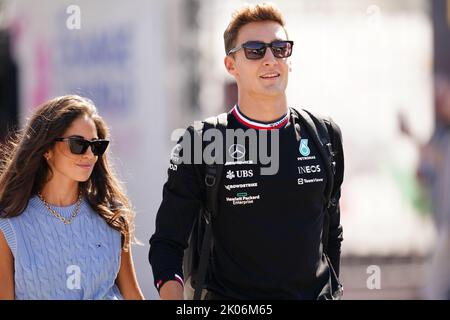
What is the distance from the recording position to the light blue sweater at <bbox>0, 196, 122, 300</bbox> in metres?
3.96

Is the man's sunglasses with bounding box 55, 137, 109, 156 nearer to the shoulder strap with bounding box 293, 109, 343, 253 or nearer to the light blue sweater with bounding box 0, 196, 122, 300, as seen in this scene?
the light blue sweater with bounding box 0, 196, 122, 300

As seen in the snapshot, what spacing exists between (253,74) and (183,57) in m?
4.54

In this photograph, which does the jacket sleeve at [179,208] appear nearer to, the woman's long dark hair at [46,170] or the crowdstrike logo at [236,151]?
the crowdstrike logo at [236,151]

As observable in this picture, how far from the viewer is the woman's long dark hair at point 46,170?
409 centimetres

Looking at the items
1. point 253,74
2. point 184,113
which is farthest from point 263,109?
point 184,113

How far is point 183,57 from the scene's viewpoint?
846 centimetres

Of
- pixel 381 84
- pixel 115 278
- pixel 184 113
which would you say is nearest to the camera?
pixel 115 278

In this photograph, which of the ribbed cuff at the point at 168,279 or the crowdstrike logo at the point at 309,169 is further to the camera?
the crowdstrike logo at the point at 309,169

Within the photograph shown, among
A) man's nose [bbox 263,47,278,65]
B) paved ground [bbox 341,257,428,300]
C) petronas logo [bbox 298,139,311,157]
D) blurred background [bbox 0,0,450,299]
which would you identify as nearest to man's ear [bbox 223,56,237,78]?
man's nose [bbox 263,47,278,65]

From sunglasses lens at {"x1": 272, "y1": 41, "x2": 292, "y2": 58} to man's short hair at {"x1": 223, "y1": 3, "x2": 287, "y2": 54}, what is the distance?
111mm

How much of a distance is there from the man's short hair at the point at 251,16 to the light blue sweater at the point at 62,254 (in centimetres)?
92

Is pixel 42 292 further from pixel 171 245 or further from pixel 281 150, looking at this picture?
pixel 281 150

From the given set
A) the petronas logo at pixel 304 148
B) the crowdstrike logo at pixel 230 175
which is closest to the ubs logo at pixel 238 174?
the crowdstrike logo at pixel 230 175

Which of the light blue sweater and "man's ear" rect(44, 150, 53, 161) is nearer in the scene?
the light blue sweater
